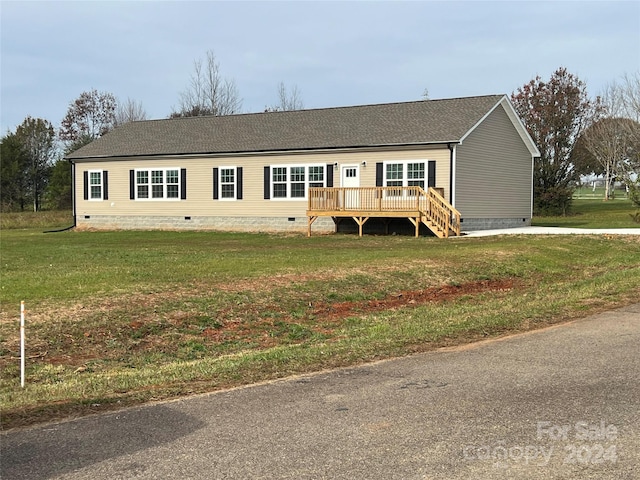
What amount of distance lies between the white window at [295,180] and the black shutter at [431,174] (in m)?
4.60

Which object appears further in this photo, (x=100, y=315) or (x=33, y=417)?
(x=100, y=315)

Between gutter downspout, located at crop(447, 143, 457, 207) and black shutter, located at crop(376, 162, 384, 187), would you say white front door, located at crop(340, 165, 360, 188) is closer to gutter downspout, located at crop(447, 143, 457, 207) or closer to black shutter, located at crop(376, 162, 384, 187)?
black shutter, located at crop(376, 162, 384, 187)

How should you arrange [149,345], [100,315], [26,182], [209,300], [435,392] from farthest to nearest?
[26,182], [209,300], [100,315], [149,345], [435,392]

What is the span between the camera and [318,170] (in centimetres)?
2864

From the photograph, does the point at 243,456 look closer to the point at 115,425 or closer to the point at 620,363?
the point at 115,425

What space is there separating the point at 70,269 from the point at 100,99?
5727 centimetres

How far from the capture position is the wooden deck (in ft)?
80.1

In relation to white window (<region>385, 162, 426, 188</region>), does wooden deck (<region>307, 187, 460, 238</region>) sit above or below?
below

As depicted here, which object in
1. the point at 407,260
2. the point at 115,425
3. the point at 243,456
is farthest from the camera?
the point at 407,260

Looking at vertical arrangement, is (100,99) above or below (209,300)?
above

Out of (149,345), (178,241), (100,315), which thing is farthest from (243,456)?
(178,241)

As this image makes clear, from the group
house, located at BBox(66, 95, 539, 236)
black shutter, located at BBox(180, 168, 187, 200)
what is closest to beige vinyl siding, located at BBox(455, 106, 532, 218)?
house, located at BBox(66, 95, 539, 236)

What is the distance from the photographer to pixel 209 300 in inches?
441

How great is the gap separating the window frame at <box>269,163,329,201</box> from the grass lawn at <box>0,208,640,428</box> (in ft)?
33.3
